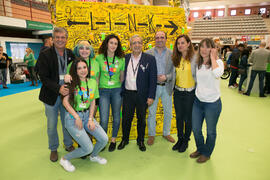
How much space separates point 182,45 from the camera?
2.38 meters

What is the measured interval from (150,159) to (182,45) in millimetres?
1656

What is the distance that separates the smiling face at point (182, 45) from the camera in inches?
93.0

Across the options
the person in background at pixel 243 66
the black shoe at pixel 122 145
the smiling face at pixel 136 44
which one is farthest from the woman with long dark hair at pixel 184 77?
the person in background at pixel 243 66

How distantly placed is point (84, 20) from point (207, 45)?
6.17ft

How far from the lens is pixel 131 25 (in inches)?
118

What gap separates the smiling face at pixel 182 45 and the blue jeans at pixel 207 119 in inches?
27.2

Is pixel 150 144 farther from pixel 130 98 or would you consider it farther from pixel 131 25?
pixel 131 25

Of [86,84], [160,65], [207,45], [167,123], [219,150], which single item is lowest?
[219,150]

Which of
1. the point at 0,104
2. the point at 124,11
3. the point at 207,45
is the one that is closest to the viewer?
the point at 207,45

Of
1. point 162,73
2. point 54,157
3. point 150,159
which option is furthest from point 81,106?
point 162,73

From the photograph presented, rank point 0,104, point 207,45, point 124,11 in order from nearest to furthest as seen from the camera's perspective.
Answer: point 207,45 → point 124,11 → point 0,104

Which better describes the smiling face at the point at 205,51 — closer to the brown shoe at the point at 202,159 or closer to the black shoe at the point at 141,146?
the brown shoe at the point at 202,159

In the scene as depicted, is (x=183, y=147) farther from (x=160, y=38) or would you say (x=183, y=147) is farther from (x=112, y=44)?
(x=112, y=44)

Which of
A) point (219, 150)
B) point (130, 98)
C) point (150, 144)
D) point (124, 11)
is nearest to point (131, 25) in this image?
point (124, 11)
